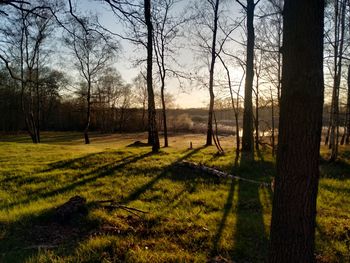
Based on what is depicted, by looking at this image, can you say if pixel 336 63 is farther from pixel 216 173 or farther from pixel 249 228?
pixel 249 228

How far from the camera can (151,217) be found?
6.04 metres

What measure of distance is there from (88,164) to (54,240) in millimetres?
7295

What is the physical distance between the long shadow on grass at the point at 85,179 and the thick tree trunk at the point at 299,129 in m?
5.84

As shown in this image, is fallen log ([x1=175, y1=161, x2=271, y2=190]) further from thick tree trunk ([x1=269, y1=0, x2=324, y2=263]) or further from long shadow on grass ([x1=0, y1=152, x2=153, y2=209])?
thick tree trunk ([x1=269, y1=0, x2=324, y2=263])

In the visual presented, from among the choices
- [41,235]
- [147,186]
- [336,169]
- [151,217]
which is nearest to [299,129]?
[151,217]

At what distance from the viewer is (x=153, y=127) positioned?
55.6 ft

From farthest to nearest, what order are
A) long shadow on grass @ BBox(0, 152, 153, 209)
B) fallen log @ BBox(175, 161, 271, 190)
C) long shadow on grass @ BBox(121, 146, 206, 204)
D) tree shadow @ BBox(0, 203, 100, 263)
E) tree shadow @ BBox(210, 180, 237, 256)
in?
1. fallen log @ BBox(175, 161, 271, 190)
2. long shadow on grass @ BBox(0, 152, 153, 209)
3. long shadow on grass @ BBox(121, 146, 206, 204)
4. tree shadow @ BBox(210, 180, 237, 256)
5. tree shadow @ BBox(0, 203, 100, 263)

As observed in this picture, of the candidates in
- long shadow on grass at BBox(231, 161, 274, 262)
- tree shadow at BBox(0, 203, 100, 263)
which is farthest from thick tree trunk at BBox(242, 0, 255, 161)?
tree shadow at BBox(0, 203, 100, 263)

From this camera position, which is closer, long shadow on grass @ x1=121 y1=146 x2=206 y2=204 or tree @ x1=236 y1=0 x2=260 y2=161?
long shadow on grass @ x1=121 y1=146 x2=206 y2=204

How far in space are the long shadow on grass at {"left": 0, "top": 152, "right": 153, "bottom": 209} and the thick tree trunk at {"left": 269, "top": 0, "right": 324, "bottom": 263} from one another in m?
5.84

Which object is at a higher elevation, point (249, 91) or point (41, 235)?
point (249, 91)

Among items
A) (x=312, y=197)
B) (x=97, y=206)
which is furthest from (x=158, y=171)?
(x=312, y=197)

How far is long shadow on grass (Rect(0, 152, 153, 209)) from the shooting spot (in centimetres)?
779

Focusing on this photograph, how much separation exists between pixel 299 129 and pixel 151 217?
3.72 metres
